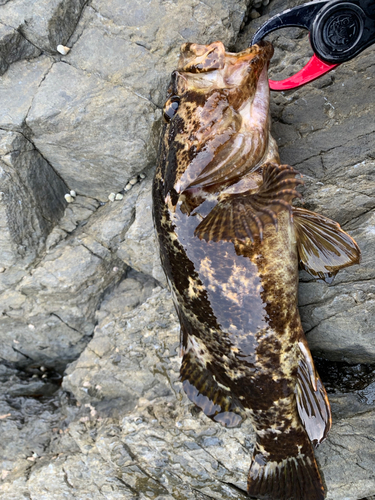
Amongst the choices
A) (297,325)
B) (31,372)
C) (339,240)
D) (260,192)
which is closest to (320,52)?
(260,192)

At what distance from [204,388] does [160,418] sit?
26.2 inches

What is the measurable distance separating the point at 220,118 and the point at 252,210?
2.30ft

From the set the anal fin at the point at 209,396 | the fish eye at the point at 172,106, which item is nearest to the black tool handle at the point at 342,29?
the fish eye at the point at 172,106

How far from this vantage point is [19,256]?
14.6 feet

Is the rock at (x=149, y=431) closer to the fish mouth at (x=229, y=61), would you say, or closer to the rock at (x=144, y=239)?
the rock at (x=144, y=239)

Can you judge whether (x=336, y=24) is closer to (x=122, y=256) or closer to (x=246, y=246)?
(x=246, y=246)

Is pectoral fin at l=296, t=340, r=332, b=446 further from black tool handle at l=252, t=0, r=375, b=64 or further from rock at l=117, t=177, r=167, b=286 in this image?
black tool handle at l=252, t=0, r=375, b=64

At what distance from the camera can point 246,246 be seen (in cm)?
296

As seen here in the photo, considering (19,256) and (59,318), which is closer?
(19,256)

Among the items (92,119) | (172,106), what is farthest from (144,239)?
(172,106)

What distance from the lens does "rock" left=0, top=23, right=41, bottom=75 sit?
3.95 metres

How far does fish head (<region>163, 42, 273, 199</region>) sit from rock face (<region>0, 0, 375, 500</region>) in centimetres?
65

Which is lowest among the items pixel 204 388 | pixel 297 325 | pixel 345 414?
pixel 204 388

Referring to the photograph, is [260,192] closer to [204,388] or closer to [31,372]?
[204,388]
